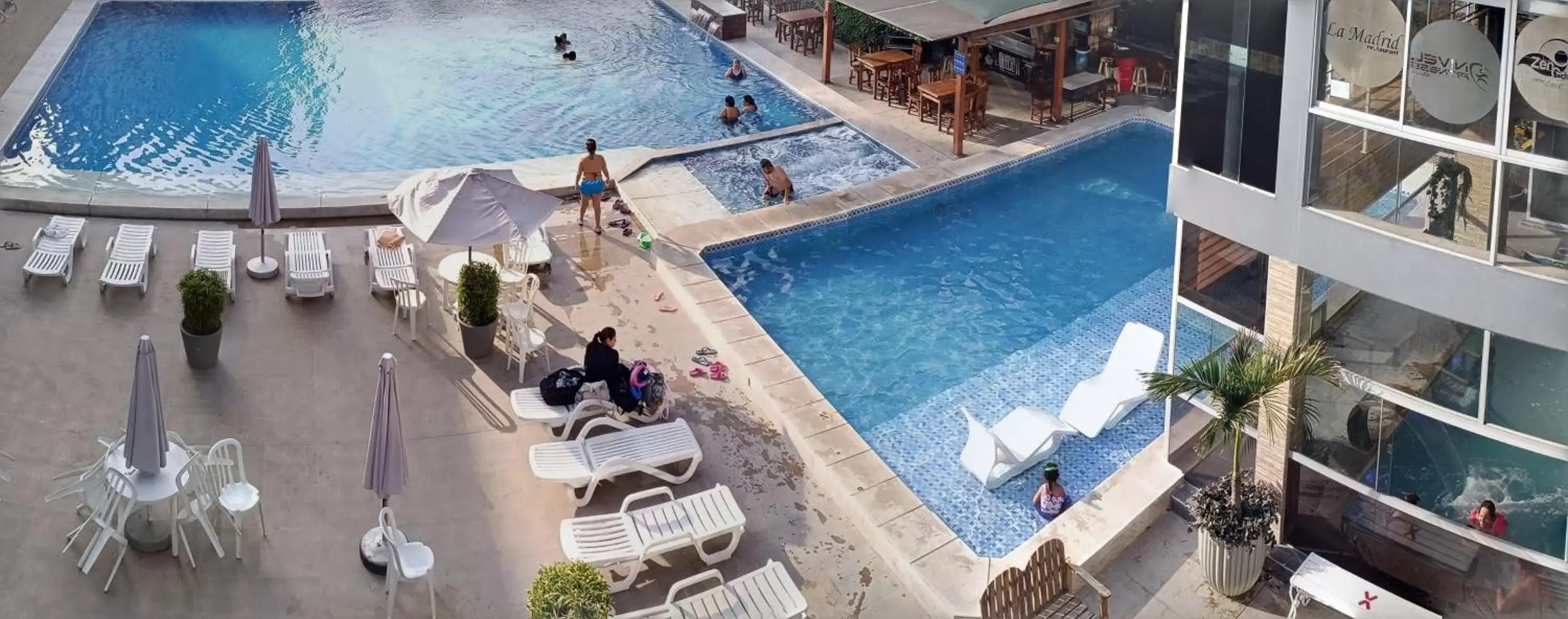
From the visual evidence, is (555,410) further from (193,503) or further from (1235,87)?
(1235,87)

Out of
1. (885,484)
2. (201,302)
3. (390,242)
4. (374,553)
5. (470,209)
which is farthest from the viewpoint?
(390,242)

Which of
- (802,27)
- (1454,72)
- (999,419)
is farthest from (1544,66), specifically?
(802,27)

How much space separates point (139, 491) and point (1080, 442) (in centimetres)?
888

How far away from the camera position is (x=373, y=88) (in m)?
26.0

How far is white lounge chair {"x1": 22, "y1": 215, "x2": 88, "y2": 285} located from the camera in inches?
640

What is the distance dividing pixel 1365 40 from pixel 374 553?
865cm

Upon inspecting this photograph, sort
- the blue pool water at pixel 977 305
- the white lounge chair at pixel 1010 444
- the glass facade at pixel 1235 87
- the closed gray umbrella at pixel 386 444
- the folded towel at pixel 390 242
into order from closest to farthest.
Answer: the closed gray umbrella at pixel 386 444 → the glass facade at pixel 1235 87 → the white lounge chair at pixel 1010 444 → the blue pool water at pixel 977 305 → the folded towel at pixel 390 242

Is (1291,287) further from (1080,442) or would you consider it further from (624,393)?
(624,393)

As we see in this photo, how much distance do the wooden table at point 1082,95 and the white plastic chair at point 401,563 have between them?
1544cm

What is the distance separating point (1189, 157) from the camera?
40.1 ft

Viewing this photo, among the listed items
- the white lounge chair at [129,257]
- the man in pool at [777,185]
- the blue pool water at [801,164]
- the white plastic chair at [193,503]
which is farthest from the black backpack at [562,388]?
the man in pool at [777,185]

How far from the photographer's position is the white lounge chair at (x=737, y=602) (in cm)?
1109

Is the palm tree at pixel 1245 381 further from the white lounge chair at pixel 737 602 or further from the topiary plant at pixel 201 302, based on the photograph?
the topiary plant at pixel 201 302

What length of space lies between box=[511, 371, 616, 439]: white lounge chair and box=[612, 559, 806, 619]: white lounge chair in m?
2.75
